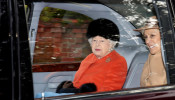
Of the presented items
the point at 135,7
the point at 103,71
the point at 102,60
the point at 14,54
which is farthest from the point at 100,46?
the point at 14,54

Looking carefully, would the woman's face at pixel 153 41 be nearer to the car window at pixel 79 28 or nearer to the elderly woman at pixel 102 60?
the car window at pixel 79 28

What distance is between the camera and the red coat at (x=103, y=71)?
7.58 ft

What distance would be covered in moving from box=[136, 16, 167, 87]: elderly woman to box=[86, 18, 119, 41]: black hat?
176 mm

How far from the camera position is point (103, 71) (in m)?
2.38

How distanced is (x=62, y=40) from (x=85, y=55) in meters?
0.19

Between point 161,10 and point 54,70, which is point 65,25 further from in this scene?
point 161,10

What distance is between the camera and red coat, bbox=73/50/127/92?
231cm

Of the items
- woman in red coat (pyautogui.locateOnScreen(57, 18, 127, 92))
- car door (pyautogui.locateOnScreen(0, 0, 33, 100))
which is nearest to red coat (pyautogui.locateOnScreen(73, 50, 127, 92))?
woman in red coat (pyautogui.locateOnScreen(57, 18, 127, 92))

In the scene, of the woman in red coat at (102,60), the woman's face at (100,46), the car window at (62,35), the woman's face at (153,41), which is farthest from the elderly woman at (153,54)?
the car window at (62,35)

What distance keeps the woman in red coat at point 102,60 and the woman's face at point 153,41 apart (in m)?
0.21

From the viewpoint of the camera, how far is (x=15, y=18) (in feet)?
6.42

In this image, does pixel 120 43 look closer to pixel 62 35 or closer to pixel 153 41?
pixel 153 41

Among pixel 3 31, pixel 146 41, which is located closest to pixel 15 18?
pixel 3 31

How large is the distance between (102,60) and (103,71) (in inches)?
4.8
